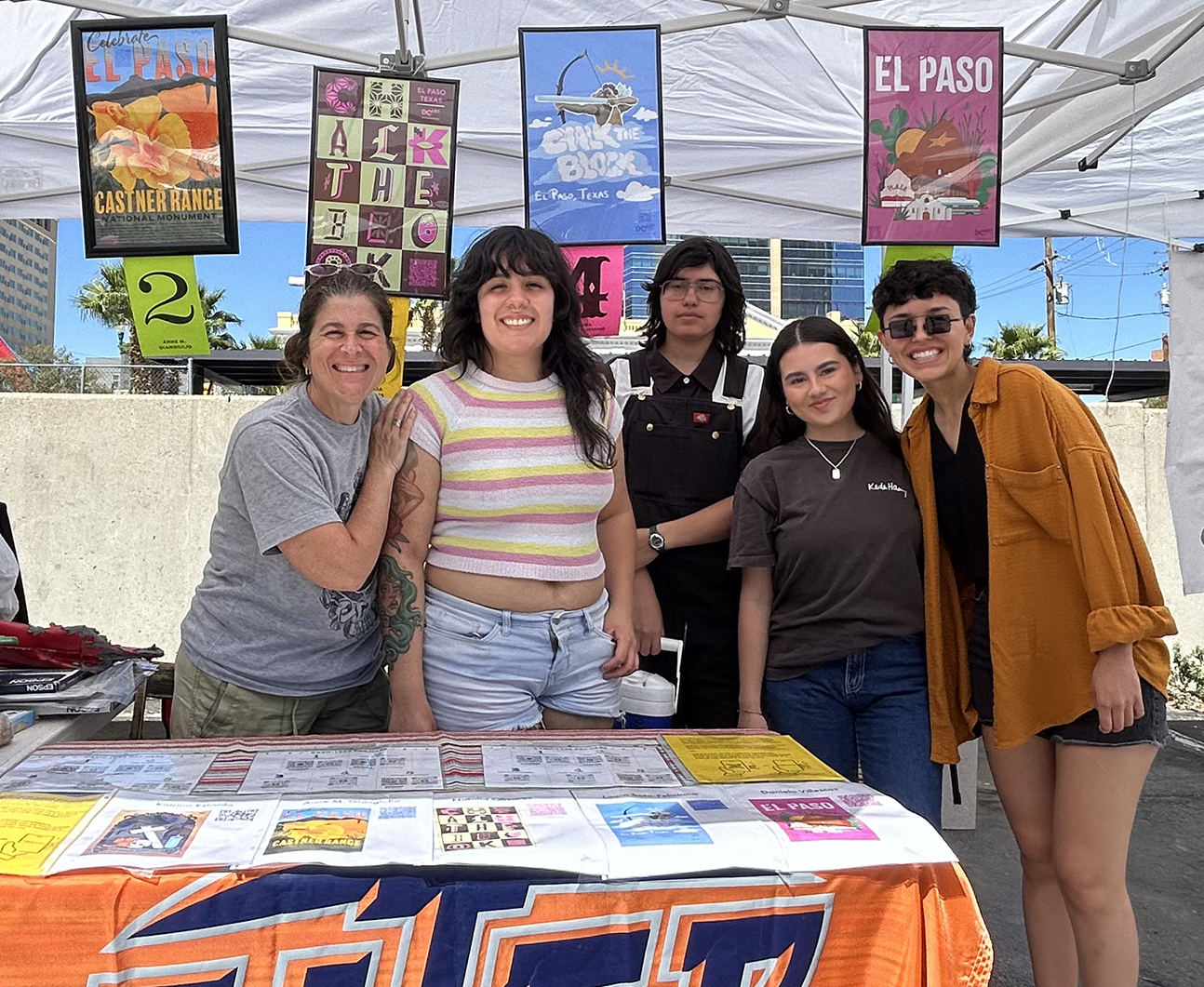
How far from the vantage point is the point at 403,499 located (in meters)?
1.80

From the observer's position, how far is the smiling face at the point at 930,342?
204 centimetres

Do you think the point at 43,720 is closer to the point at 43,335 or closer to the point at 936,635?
the point at 936,635

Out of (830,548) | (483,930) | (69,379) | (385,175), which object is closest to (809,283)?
(69,379)

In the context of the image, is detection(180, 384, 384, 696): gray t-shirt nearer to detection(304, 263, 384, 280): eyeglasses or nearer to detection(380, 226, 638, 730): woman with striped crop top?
detection(380, 226, 638, 730): woman with striped crop top

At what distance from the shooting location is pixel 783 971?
1.21 metres

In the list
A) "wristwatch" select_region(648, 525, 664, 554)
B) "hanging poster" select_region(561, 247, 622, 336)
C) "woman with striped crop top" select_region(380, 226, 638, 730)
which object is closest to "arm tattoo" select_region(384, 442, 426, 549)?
"woman with striped crop top" select_region(380, 226, 638, 730)

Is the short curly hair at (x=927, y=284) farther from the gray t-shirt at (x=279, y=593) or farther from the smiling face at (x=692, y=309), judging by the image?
the gray t-shirt at (x=279, y=593)

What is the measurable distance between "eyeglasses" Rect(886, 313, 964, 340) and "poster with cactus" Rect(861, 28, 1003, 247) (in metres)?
1.38

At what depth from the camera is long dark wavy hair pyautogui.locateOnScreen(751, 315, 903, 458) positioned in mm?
2180

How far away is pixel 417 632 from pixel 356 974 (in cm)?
73

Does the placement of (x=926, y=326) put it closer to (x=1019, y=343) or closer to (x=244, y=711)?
(x=244, y=711)

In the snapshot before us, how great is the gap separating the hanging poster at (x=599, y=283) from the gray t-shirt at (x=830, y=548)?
7.54ft

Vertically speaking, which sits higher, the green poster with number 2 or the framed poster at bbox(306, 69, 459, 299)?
the framed poster at bbox(306, 69, 459, 299)

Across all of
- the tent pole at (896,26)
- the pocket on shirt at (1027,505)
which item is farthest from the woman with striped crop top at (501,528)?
the tent pole at (896,26)
